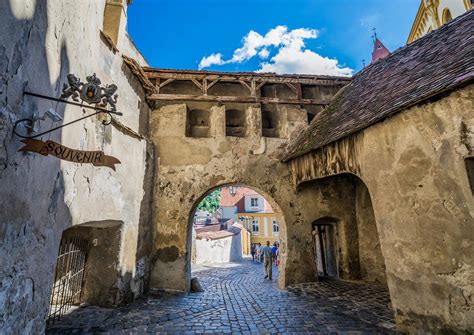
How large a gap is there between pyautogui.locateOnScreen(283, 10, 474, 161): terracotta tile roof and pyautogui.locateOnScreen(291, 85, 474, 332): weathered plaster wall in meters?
0.27

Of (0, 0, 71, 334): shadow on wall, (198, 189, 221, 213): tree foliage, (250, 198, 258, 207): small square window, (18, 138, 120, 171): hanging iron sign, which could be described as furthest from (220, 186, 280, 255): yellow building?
(18, 138, 120, 171): hanging iron sign

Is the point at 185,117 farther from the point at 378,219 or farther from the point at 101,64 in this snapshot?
the point at 378,219

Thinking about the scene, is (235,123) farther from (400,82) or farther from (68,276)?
(68,276)

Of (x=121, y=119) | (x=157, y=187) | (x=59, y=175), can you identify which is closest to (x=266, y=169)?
(x=157, y=187)

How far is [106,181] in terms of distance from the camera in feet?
17.8

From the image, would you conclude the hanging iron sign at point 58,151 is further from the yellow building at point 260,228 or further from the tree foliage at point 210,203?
the yellow building at point 260,228

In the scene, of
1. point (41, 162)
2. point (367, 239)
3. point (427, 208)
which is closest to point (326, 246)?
point (367, 239)

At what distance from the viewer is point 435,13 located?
41.9 feet

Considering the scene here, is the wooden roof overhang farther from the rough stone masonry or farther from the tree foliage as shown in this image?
the tree foliage

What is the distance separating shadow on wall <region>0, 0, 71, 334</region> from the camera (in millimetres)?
2693

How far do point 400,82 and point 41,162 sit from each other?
22.9 ft

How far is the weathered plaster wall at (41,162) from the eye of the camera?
9.00 ft

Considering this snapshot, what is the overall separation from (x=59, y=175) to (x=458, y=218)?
19.9ft

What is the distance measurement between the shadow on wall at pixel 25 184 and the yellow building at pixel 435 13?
45.7 feet
